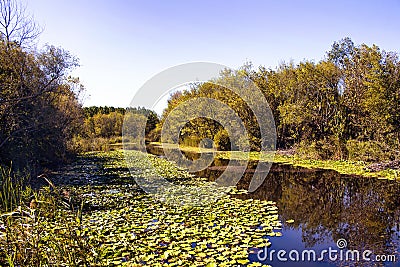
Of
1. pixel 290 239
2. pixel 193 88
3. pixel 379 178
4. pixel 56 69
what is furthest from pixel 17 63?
pixel 193 88

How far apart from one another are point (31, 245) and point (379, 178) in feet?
32.1

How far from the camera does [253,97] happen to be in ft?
64.3

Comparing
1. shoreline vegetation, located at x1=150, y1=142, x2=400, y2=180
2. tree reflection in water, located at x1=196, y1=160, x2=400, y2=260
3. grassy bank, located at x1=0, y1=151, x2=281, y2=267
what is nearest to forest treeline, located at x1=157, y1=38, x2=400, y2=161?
shoreline vegetation, located at x1=150, y1=142, x2=400, y2=180

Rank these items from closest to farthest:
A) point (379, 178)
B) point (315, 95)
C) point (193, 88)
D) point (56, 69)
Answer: point (379, 178), point (56, 69), point (315, 95), point (193, 88)

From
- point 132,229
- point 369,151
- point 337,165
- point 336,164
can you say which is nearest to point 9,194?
point 132,229

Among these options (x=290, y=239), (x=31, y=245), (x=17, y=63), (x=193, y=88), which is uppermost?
(x=193, y=88)

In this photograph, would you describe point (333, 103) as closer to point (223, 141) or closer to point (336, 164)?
point (336, 164)

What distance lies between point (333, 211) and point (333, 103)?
9504 millimetres

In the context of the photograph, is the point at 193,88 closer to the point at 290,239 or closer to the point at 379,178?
the point at 379,178

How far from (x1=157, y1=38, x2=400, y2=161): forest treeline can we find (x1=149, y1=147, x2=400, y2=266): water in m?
3.08

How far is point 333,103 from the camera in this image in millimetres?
14734

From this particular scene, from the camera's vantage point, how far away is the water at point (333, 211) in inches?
187

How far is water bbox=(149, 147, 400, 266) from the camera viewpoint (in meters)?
4.75

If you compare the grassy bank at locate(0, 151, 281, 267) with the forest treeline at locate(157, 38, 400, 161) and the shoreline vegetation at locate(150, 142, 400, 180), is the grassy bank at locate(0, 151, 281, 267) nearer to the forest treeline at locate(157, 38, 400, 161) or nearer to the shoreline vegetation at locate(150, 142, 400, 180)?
the shoreline vegetation at locate(150, 142, 400, 180)
